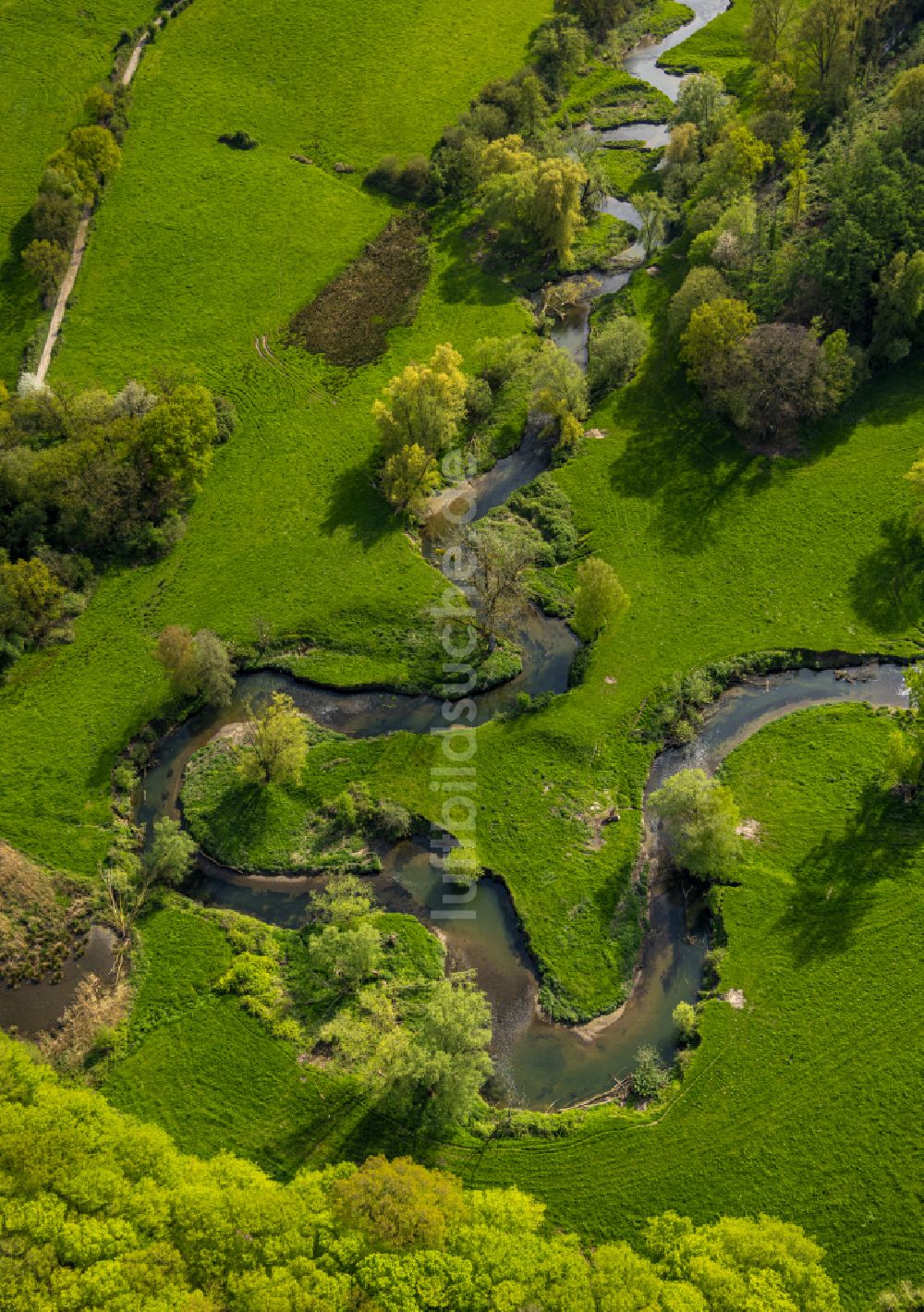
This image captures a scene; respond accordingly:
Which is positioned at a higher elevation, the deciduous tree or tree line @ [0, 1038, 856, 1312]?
the deciduous tree

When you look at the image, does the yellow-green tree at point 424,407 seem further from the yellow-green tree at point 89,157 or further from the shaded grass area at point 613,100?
the shaded grass area at point 613,100

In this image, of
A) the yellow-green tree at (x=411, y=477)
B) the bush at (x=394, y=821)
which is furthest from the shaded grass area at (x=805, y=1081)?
the yellow-green tree at (x=411, y=477)

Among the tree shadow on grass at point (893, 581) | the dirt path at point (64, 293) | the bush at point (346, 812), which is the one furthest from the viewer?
the dirt path at point (64, 293)

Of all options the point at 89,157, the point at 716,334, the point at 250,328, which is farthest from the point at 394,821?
the point at 89,157

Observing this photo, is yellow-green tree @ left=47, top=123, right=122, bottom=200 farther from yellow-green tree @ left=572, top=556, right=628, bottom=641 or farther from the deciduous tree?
the deciduous tree

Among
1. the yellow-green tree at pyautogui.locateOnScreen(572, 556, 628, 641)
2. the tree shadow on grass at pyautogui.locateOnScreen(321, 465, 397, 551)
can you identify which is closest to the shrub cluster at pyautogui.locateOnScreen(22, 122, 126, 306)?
the tree shadow on grass at pyautogui.locateOnScreen(321, 465, 397, 551)
